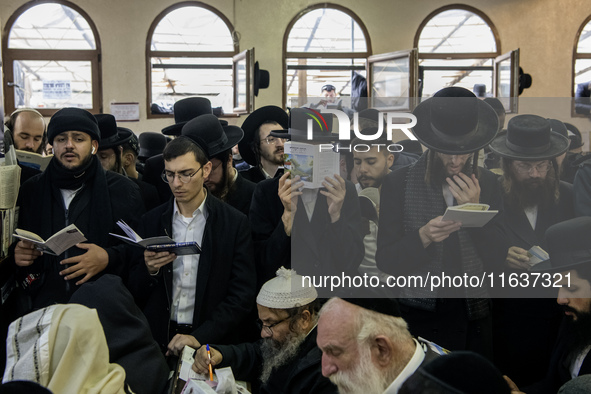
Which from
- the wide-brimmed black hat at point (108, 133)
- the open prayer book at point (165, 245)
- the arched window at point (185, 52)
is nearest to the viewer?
the open prayer book at point (165, 245)

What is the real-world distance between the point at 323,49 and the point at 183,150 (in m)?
7.43

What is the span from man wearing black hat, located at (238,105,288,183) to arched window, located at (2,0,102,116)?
657cm

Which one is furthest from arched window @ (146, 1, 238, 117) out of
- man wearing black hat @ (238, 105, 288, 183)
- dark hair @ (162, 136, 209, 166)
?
dark hair @ (162, 136, 209, 166)

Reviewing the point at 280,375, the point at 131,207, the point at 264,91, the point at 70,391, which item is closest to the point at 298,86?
the point at 264,91

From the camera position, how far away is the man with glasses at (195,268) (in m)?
2.86

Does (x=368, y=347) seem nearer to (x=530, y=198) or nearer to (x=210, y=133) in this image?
(x=530, y=198)

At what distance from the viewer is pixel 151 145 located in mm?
5750

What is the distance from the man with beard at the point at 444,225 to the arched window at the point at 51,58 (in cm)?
813

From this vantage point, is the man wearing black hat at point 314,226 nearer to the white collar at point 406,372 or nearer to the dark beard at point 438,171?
the dark beard at point 438,171

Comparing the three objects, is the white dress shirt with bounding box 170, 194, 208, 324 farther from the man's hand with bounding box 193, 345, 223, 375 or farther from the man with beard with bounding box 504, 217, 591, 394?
the man with beard with bounding box 504, 217, 591, 394

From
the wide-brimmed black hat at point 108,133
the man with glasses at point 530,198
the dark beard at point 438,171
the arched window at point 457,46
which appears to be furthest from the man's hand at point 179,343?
the arched window at point 457,46

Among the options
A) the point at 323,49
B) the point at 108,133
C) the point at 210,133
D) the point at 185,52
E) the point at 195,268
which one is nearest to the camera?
the point at 195,268

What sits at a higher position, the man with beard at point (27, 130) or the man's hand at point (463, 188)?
the man with beard at point (27, 130)

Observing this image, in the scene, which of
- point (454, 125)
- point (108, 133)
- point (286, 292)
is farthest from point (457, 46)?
point (286, 292)
